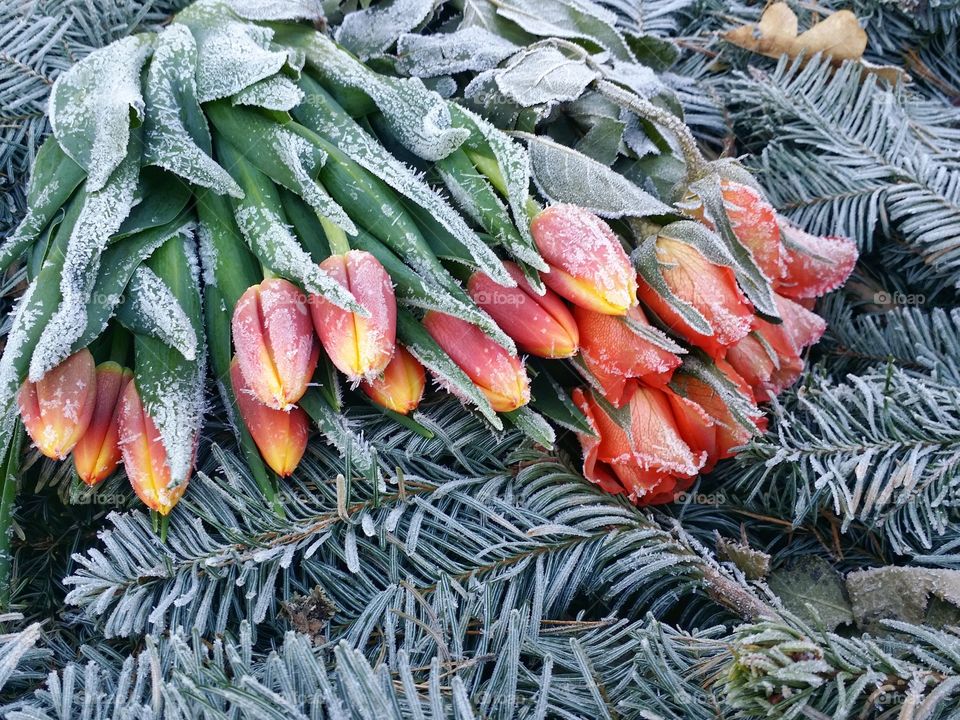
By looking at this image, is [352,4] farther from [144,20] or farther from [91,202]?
[91,202]

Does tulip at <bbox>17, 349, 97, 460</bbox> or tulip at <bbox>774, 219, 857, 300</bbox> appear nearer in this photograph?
tulip at <bbox>17, 349, 97, 460</bbox>

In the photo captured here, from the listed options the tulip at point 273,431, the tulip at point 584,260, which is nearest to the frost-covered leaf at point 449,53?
the tulip at point 584,260

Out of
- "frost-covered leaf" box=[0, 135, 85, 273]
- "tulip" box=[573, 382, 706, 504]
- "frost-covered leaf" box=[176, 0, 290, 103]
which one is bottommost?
"tulip" box=[573, 382, 706, 504]

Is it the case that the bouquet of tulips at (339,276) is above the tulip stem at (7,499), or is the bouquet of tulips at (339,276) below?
above

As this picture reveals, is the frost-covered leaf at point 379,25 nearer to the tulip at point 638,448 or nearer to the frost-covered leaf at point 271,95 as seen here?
the frost-covered leaf at point 271,95

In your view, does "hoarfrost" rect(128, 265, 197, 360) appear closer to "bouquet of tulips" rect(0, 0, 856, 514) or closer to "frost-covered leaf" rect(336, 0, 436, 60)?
"bouquet of tulips" rect(0, 0, 856, 514)

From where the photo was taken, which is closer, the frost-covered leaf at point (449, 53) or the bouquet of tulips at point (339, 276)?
the bouquet of tulips at point (339, 276)

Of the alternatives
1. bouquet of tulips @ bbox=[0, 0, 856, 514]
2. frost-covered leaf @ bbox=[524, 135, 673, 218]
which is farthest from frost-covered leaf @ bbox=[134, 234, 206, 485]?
frost-covered leaf @ bbox=[524, 135, 673, 218]
